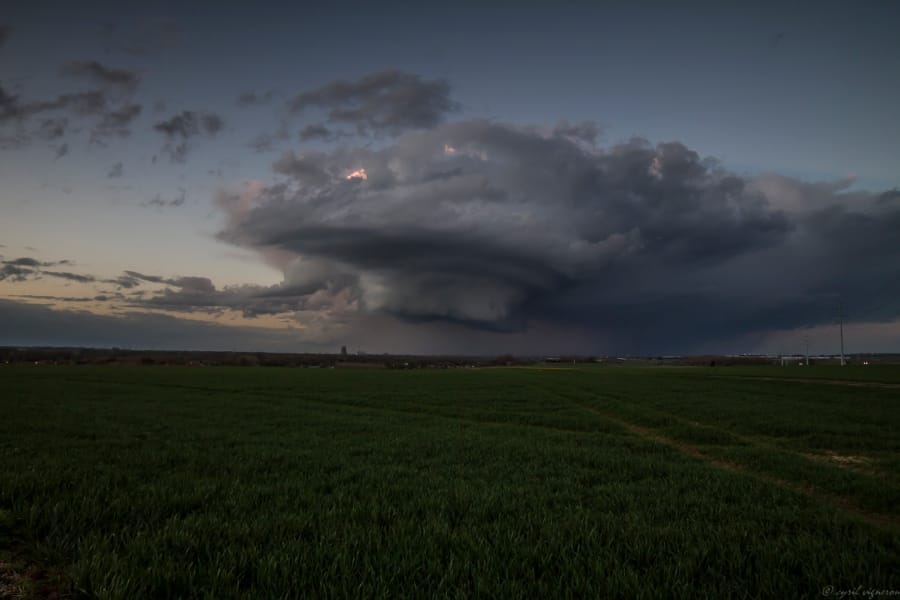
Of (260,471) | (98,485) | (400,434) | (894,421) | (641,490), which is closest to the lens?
(98,485)

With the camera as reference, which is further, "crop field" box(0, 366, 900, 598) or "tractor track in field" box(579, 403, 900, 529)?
"tractor track in field" box(579, 403, 900, 529)

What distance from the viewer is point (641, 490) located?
9.64 metres

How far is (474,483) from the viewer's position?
32.8 feet

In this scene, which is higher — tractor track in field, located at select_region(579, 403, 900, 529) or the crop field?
the crop field

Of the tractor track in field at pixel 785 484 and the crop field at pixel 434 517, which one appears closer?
the crop field at pixel 434 517

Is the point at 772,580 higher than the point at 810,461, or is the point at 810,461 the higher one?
the point at 772,580

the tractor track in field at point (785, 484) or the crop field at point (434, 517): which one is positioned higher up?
the crop field at point (434, 517)

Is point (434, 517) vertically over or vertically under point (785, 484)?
over

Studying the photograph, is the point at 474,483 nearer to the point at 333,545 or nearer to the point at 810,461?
the point at 333,545

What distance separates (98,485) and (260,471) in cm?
330

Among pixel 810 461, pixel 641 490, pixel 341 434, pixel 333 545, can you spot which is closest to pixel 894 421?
pixel 810 461

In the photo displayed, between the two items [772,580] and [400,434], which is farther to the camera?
[400,434]

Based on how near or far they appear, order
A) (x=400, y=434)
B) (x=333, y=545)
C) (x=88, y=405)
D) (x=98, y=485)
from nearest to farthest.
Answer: (x=333, y=545)
(x=98, y=485)
(x=400, y=434)
(x=88, y=405)

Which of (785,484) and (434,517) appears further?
(785,484)
